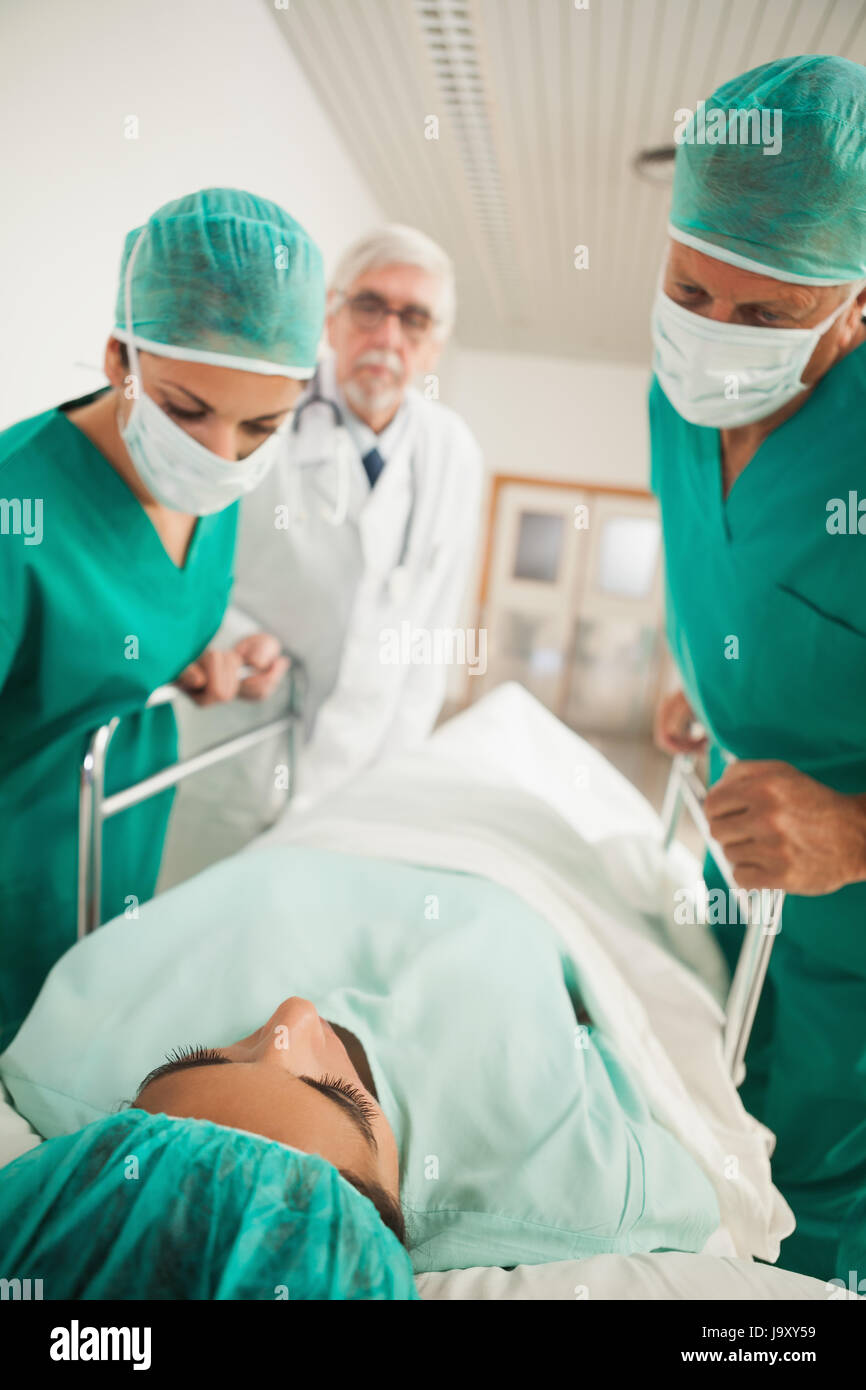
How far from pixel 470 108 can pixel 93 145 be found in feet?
1.58

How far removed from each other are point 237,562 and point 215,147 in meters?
0.81

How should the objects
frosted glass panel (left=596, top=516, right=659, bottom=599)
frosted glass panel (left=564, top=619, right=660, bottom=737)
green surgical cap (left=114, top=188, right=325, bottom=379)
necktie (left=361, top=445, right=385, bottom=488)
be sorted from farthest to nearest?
1. frosted glass panel (left=596, top=516, right=659, bottom=599)
2. frosted glass panel (left=564, top=619, right=660, bottom=737)
3. necktie (left=361, top=445, right=385, bottom=488)
4. green surgical cap (left=114, top=188, right=325, bottom=379)

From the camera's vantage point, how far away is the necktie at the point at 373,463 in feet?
4.89

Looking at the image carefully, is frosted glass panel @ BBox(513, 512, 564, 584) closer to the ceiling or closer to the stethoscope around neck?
the stethoscope around neck

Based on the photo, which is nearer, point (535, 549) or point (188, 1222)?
point (188, 1222)

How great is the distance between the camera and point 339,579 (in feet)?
5.19

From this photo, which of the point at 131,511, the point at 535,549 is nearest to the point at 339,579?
the point at 131,511

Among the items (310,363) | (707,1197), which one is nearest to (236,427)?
(310,363)

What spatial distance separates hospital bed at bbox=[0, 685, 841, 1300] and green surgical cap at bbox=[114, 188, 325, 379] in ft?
A: 1.51

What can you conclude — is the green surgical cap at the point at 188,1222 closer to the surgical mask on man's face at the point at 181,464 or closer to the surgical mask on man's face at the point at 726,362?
the surgical mask on man's face at the point at 181,464

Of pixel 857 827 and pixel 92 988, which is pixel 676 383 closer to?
pixel 857 827

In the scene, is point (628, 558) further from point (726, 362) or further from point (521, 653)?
point (726, 362)

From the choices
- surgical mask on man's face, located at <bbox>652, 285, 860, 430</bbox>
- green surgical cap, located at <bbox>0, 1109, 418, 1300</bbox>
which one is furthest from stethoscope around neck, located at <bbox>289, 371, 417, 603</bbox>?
green surgical cap, located at <bbox>0, 1109, 418, 1300</bbox>

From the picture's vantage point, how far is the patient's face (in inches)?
21.9
